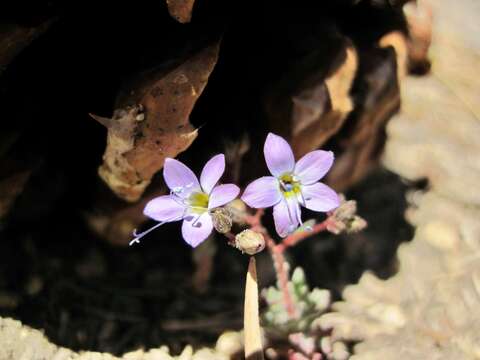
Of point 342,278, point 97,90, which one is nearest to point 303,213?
point 342,278

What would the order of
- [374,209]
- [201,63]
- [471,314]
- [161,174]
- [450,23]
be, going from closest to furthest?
1. [201,63]
2. [471,314]
3. [161,174]
4. [450,23]
5. [374,209]

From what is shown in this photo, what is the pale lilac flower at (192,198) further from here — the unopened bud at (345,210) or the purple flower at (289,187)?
the unopened bud at (345,210)

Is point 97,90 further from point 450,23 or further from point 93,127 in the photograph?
point 450,23

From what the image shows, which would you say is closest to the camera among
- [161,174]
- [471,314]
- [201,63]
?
[201,63]

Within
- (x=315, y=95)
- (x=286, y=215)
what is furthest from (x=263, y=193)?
(x=315, y=95)

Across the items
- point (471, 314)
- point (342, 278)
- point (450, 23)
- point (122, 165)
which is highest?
point (122, 165)

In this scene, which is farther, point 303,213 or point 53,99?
point 303,213

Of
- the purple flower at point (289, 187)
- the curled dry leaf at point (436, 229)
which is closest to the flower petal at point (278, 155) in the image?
the purple flower at point (289, 187)
